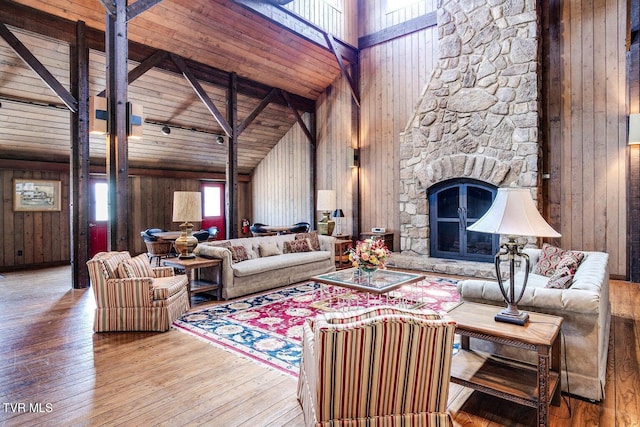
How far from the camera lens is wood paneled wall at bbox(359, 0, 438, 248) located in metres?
7.39

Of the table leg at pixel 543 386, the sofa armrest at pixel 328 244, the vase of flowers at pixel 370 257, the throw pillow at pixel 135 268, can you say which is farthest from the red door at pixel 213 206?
the table leg at pixel 543 386

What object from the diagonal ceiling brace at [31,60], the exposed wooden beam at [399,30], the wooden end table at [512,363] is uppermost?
the exposed wooden beam at [399,30]

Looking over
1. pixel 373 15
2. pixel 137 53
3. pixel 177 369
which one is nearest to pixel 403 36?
pixel 373 15

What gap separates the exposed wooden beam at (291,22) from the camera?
5926 millimetres

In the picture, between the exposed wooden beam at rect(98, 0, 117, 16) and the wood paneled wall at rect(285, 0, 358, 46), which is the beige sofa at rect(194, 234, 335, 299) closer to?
the exposed wooden beam at rect(98, 0, 117, 16)

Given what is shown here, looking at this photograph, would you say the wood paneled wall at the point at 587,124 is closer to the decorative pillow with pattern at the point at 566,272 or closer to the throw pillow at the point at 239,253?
the decorative pillow with pattern at the point at 566,272

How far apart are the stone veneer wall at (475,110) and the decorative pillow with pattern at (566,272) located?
243 cm

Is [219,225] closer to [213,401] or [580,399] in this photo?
[213,401]

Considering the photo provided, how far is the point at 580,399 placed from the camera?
2352 millimetres

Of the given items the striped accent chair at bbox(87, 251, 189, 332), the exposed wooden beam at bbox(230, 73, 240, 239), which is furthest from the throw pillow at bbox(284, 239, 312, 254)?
the striped accent chair at bbox(87, 251, 189, 332)

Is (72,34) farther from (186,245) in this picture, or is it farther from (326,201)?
(326,201)

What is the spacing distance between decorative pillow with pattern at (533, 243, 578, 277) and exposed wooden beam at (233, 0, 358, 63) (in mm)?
5363

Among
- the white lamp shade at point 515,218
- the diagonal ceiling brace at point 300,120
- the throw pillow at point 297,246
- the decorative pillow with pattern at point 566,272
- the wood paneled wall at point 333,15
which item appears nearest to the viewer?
the white lamp shade at point 515,218

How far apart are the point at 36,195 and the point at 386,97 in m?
7.42
